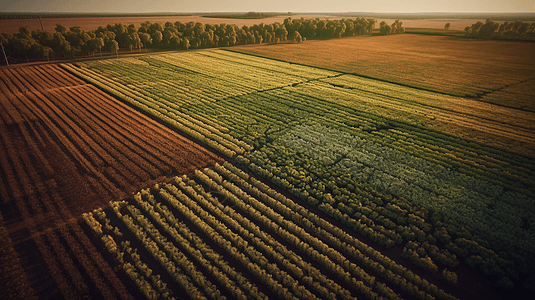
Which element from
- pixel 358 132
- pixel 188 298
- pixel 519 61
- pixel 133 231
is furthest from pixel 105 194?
pixel 519 61

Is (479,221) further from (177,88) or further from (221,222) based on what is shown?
(177,88)

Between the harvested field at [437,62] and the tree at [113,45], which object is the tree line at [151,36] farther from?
the harvested field at [437,62]

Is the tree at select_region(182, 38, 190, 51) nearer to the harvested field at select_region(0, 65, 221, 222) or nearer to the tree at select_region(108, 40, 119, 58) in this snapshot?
the tree at select_region(108, 40, 119, 58)

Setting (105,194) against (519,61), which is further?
(519,61)

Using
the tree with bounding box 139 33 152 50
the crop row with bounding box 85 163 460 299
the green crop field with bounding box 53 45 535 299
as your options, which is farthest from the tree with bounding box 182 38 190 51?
the crop row with bounding box 85 163 460 299

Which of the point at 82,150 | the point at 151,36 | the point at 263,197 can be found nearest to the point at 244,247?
the point at 263,197

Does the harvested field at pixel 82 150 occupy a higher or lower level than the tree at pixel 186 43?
lower

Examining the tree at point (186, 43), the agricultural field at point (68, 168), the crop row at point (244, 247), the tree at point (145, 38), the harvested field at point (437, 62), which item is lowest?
the crop row at point (244, 247)

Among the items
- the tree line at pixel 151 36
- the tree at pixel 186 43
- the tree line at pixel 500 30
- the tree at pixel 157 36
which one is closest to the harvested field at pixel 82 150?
the tree line at pixel 151 36
